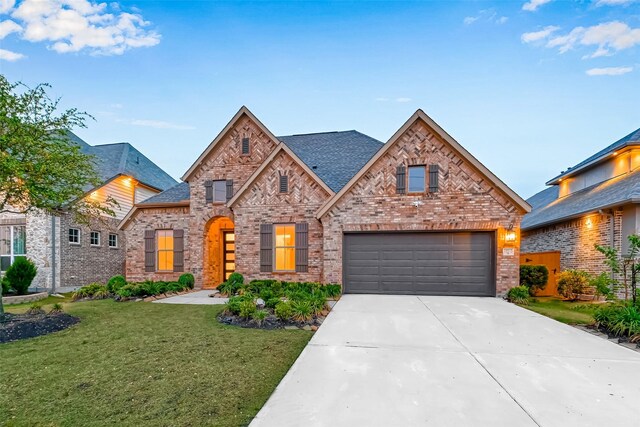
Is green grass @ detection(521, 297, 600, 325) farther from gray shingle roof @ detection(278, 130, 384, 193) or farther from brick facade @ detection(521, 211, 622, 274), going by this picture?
gray shingle roof @ detection(278, 130, 384, 193)

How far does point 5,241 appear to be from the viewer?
13117 millimetres

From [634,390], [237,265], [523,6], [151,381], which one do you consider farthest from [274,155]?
[523,6]

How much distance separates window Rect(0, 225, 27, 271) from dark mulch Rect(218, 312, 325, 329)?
42.6 ft

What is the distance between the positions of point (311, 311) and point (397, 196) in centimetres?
528

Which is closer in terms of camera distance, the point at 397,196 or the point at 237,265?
the point at 397,196

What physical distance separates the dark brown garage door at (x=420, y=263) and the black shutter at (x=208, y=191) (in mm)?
6519

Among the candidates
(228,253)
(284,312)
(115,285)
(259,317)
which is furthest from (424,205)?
(115,285)

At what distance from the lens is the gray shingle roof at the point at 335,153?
488 inches

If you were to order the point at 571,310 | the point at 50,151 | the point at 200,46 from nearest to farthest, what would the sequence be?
1. the point at 50,151
2. the point at 571,310
3. the point at 200,46

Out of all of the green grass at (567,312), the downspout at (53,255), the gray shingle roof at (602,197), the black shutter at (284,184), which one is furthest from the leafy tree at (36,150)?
the gray shingle roof at (602,197)

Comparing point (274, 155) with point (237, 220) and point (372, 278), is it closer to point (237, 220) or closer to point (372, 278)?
point (237, 220)

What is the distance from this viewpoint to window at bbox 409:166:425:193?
9.91m

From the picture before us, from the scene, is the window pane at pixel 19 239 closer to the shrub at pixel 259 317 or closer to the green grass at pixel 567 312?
the shrub at pixel 259 317

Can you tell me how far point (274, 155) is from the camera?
11.2 m
